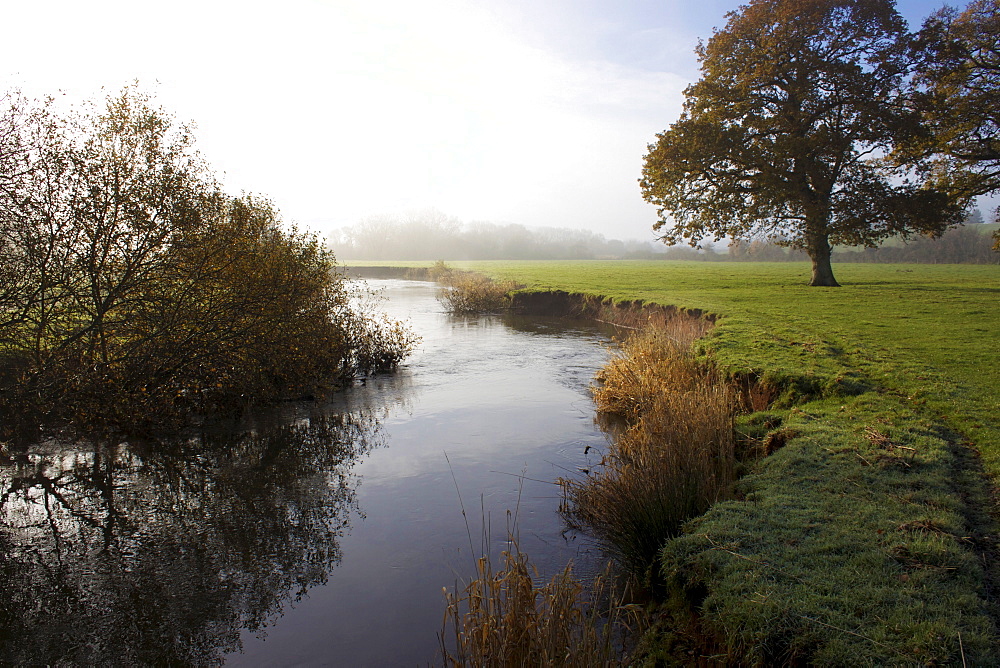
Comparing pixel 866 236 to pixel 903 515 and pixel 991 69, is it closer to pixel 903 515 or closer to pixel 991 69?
pixel 991 69

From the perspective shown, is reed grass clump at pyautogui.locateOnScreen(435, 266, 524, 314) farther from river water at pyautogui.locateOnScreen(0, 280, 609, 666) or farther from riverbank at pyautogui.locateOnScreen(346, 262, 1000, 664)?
riverbank at pyautogui.locateOnScreen(346, 262, 1000, 664)

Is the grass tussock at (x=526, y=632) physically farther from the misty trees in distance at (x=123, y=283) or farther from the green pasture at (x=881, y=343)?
the misty trees in distance at (x=123, y=283)

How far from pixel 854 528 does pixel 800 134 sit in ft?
86.6

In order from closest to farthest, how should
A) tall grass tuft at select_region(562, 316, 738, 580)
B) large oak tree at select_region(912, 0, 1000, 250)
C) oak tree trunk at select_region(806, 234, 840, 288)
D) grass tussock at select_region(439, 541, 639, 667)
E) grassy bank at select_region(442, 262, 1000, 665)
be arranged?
grass tussock at select_region(439, 541, 639, 667)
grassy bank at select_region(442, 262, 1000, 665)
tall grass tuft at select_region(562, 316, 738, 580)
large oak tree at select_region(912, 0, 1000, 250)
oak tree trunk at select_region(806, 234, 840, 288)

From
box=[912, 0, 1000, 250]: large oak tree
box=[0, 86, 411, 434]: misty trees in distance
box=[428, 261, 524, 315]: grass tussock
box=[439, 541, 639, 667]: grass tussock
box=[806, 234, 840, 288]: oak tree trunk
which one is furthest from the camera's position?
box=[428, 261, 524, 315]: grass tussock

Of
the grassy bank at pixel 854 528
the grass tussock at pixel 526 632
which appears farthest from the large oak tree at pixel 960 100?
the grass tussock at pixel 526 632

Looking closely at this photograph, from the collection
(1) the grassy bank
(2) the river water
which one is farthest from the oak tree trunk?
(2) the river water

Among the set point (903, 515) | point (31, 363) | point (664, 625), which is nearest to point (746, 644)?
point (664, 625)

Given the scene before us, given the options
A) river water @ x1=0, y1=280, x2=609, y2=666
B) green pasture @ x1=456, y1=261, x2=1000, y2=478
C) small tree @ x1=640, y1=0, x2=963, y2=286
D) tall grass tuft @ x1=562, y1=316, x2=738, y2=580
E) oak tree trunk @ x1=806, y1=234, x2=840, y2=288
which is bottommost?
river water @ x1=0, y1=280, x2=609, y2=666

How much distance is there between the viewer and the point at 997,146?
24.3 m

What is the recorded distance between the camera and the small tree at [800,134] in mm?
25938

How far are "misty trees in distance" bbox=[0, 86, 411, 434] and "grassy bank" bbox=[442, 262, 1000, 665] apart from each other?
824cm

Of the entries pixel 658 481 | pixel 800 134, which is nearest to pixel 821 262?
pixel 800 134

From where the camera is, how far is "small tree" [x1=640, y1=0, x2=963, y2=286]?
1021 inches
